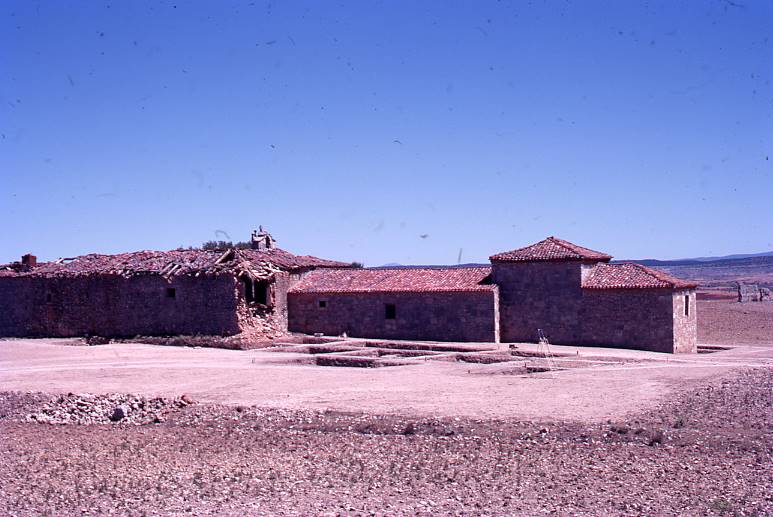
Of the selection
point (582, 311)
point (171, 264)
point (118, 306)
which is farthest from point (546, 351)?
point (118, 306)

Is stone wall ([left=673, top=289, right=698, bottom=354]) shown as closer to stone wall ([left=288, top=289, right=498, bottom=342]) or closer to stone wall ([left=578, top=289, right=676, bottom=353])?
stone wall ([left=578, top=289, right=676, bottom=353])

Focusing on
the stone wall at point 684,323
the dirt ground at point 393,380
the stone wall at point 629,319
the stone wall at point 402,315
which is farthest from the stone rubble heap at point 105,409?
the stone wall at point 684,323

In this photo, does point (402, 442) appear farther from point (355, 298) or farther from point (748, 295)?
point (748, 295)

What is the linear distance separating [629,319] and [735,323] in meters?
16.5

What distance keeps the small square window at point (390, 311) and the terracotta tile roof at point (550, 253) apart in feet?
14.1

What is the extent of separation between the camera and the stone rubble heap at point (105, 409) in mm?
15312

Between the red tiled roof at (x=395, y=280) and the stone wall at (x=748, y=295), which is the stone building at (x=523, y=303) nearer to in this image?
the red tiled roof at (x=395, y=280)

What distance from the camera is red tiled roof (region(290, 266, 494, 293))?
1196 inches

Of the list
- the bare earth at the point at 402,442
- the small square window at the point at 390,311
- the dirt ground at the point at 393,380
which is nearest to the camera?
the bare earth at the point at 402,442

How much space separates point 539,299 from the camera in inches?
1148

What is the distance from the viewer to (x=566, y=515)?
881cm

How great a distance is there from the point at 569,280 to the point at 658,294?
10.3 feet

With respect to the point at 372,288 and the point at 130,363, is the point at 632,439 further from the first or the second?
the point at 372,288

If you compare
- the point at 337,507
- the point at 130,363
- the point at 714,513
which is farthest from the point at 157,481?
the point at 130,363
